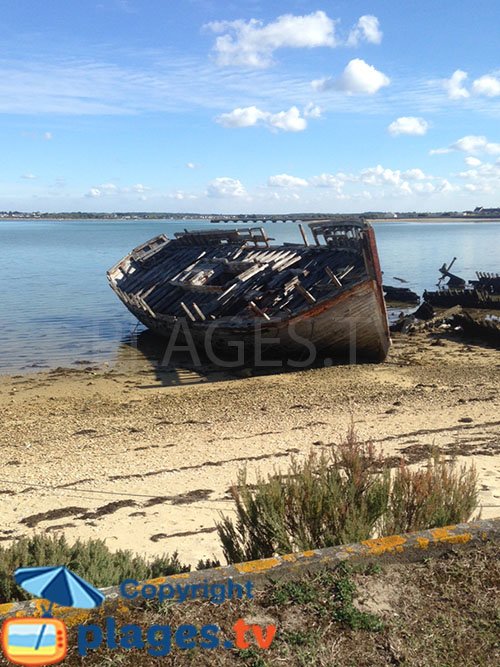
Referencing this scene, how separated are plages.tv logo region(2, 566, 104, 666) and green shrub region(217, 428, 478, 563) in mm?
1804

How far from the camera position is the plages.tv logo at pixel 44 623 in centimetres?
292

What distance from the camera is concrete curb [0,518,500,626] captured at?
357 cm

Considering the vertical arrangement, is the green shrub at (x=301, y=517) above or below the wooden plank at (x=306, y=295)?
below

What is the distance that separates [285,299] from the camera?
1752 cm

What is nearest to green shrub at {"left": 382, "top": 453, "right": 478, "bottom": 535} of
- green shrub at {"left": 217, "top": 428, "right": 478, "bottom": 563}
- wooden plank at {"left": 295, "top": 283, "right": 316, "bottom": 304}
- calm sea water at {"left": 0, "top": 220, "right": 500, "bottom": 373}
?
green shrub at {"left": 217, "top": 428, "right": 478, "bottom": 563}

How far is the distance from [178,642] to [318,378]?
13188 millimetres

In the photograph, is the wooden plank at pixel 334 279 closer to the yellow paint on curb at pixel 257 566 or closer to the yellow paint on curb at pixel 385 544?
the yellow paint on curb at pixel 385 544

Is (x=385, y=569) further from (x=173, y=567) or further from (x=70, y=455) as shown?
(x=70, y=455)

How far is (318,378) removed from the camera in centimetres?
1642

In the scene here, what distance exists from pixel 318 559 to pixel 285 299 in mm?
13632

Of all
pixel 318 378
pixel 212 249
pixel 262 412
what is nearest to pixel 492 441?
pixel 262 412

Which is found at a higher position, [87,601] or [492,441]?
[87,601]

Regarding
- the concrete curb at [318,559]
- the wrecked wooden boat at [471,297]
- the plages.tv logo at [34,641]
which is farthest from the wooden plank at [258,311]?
the wrecked wooden boat at [471,297]

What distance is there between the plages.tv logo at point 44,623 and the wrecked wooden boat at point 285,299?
43.3 feet
